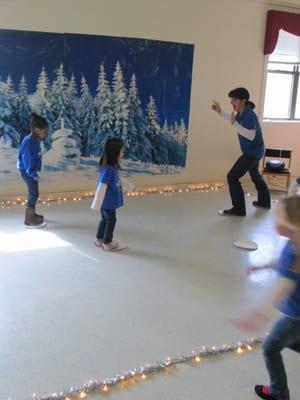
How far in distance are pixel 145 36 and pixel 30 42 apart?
→ 1290mm

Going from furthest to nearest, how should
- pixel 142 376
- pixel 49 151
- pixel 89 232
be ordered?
pixel 49 151 < pixel 89 232 < pixel 142 376

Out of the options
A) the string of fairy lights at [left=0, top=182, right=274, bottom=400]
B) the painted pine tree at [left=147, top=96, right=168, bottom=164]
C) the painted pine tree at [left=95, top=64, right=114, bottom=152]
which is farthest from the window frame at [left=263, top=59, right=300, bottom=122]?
the string of fairy lights at [left=0, top=182, right=274, bottom=400]

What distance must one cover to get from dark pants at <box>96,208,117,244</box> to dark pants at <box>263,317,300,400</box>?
1926 millimetres

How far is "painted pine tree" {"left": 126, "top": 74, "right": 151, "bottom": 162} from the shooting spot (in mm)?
5215

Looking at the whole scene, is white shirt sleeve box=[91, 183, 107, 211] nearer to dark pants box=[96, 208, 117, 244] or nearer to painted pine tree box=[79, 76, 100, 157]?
dark pants box=[96, 208, 117, 244]

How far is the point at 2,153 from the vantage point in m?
4.71

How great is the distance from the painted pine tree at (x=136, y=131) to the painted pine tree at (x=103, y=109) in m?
0.24

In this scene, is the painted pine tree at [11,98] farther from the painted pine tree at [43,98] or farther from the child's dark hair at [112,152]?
the child's dark hair at [112,152]

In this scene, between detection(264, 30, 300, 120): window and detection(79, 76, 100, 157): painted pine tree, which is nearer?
detection(79, 76, 100, 157): painted pine tree

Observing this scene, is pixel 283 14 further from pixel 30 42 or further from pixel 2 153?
pixel 2 153

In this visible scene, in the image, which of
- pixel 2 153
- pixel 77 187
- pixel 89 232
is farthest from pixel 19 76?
pixel 89 232

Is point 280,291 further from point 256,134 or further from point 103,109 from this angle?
point 103,109

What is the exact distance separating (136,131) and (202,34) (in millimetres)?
1400

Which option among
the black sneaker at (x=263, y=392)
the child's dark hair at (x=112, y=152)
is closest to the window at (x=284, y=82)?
the child's dark hair at (x=112, y=152)
